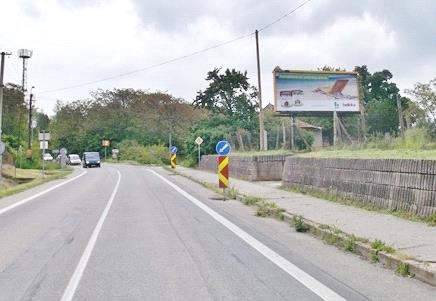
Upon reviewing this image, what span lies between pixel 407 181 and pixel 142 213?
6865mm

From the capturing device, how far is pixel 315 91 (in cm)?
3828

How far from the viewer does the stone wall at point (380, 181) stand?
1176 cm

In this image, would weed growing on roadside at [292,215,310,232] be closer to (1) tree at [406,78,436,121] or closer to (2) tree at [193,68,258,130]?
(1) tree at [406,78,436,121]

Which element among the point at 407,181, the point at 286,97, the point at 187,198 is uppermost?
the point at 286,97

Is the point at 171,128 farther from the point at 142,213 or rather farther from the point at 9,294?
the point at 9,294

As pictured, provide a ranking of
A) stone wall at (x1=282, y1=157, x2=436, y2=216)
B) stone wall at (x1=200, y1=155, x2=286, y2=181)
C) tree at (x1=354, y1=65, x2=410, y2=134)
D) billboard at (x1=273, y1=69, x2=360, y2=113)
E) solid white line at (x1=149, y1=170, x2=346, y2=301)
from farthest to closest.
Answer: tree at (x1=354, y1=65, x2=410, y2=134), billboard at (x1=273, y1=69, x2=360, y2=113), stone wall at (x1=200, y1=155, x2=286, y2=181), stone wall at (x1=282, y1=157, x2=436, y2=216), solid white line at (x1=149, y1=170, x2=346, y2=301)

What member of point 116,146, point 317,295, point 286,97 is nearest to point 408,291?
point 317,295

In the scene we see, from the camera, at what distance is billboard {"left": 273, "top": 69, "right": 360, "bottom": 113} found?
37.1 meters

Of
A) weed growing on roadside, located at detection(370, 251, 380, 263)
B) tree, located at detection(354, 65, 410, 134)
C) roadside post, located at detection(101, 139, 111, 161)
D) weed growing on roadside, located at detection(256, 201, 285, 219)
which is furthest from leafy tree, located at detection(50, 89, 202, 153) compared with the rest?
weed growing on roadside, located at detection(370, 251, 380, 263)

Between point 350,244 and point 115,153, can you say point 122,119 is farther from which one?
point 350,244

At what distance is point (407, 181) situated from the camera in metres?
12.5

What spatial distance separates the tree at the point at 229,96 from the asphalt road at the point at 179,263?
1536 inches

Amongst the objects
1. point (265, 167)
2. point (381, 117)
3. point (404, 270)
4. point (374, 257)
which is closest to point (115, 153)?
point (381, 117)

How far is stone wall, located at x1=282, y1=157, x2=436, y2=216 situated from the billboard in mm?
17210
